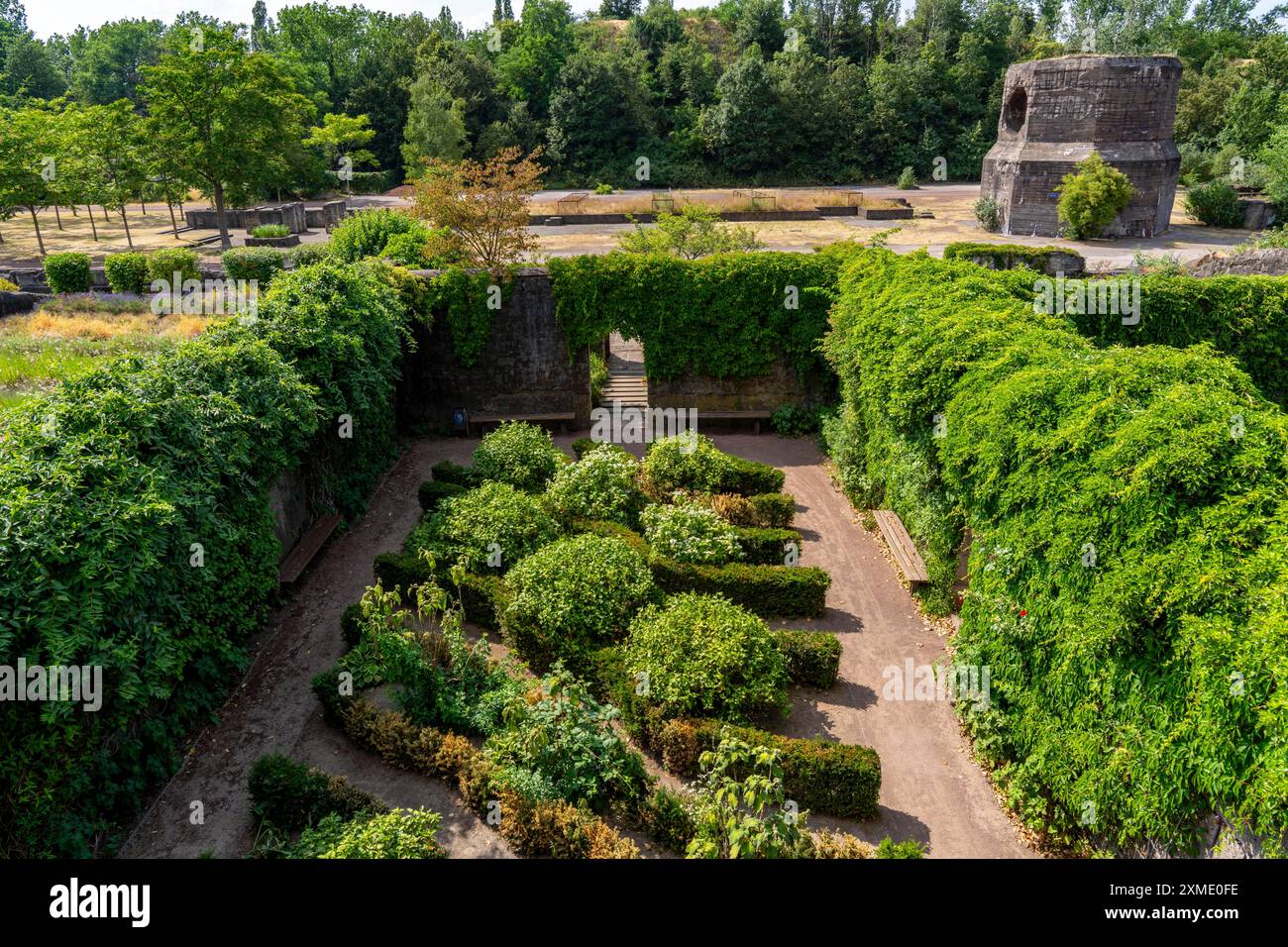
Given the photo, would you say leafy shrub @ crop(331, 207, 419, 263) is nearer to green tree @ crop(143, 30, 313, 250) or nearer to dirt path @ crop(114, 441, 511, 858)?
dirt path @ crop(114, 441, 511, 858)

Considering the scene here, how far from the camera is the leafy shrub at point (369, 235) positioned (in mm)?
21531

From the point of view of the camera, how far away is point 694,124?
5641 cm

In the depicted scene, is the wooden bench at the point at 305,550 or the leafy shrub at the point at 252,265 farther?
the leafy shrub at the point at 252,265

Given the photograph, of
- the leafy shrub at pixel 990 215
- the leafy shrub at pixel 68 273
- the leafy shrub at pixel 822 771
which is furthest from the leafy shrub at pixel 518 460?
the leafy shrub at pixel 990 215

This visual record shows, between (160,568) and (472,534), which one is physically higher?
(160,568)

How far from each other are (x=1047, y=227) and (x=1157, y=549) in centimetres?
3378

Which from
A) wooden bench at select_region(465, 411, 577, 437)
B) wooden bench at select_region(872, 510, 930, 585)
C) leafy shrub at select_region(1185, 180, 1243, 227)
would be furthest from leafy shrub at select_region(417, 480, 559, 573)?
leafy shrub at select_region(1185, 180, 1243, 227)

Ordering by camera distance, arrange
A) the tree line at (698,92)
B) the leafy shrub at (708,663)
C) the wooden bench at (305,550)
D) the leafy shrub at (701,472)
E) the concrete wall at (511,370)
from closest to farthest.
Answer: the leafy shrub at (708,663) < the wooden bench at (305,550) < the leafy shrub at (701,472) < the concrete wall at (511,370) < the tree line at (698,92)

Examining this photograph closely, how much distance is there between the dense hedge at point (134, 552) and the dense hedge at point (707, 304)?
7.30 metres

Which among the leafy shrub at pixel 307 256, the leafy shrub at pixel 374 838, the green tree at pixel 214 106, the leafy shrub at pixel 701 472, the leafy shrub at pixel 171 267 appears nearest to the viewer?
the leafy shrub at pixel 374 838

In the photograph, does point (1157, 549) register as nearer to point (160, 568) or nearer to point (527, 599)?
point (527, 599)

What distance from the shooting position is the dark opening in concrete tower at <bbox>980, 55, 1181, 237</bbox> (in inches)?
1296

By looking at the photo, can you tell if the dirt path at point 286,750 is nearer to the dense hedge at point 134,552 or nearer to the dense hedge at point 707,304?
the dense hedge at point 134,552
